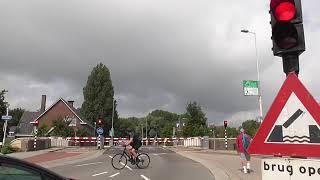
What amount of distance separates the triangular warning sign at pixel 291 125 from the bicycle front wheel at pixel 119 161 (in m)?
15.0

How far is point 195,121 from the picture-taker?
179ft

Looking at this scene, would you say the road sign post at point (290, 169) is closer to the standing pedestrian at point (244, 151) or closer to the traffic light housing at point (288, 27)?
the traffic light housing at point (288, 27)

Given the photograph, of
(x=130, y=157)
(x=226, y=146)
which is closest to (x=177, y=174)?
(x=130, y=157)

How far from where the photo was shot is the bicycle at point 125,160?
19609 mm

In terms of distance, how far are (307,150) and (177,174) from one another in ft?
42.2

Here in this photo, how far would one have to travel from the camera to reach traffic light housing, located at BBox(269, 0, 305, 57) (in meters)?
4.91

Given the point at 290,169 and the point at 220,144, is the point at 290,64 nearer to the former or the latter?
the point at 290,169

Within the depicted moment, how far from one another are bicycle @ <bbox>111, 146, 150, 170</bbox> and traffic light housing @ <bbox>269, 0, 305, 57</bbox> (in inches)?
601

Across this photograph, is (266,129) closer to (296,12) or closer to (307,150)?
(307,150)

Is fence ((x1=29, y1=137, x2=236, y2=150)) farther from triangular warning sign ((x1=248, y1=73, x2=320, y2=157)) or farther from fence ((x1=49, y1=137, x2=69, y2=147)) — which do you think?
triangular warning sign ((x1=248, y1=73, x2=320, y2=157))

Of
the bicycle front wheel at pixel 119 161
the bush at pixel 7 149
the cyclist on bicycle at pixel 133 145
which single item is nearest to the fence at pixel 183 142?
the bush at pixel 7 149

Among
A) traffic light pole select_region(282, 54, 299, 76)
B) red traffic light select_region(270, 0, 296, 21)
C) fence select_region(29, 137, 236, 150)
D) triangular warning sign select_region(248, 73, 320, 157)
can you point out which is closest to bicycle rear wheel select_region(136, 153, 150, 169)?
triangular warning sign select_region(248, 73, 320, 157)

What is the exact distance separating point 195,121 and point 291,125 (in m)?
50.0

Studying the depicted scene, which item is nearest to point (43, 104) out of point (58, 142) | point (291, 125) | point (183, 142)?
point (183, 142)
